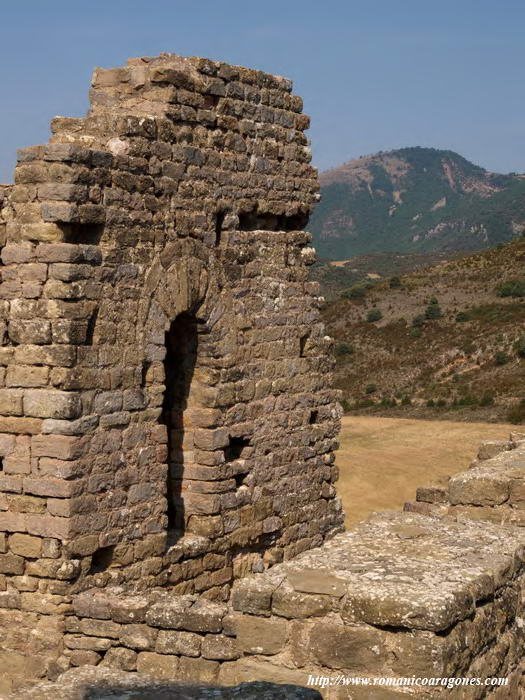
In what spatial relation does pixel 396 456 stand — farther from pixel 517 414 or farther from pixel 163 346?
pixel 163 346

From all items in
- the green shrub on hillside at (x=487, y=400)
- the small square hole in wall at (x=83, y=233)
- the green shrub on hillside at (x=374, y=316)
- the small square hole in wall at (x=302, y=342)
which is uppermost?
the small square hole in wall at (x=83, y=233)

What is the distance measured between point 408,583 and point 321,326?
17.3 ft

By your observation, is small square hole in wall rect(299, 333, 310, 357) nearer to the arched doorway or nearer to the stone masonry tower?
the stone masonry tower

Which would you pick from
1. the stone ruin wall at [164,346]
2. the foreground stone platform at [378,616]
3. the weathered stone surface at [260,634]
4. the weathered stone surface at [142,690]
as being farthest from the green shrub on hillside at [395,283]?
the weathered stone surface at [142,690]

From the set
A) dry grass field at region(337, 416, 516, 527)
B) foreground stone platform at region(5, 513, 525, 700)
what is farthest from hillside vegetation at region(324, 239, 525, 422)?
foreground stone platform at region(5, 513, 525, 700)

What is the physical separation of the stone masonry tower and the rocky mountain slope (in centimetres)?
10926

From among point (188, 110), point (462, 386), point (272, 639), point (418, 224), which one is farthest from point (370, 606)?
point (418, 224)

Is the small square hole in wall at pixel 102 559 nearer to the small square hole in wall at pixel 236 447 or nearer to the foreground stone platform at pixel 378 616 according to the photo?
the foreground stone platform at pixel 378 616

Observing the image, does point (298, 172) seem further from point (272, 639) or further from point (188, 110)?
point (272, 639)

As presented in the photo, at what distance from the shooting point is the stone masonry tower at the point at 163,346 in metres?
7.76

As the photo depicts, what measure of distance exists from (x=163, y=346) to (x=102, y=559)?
169 centimetres

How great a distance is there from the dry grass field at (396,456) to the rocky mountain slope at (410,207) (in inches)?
3726

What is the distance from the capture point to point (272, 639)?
565cm

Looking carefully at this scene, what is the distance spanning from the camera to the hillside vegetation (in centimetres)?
2955
